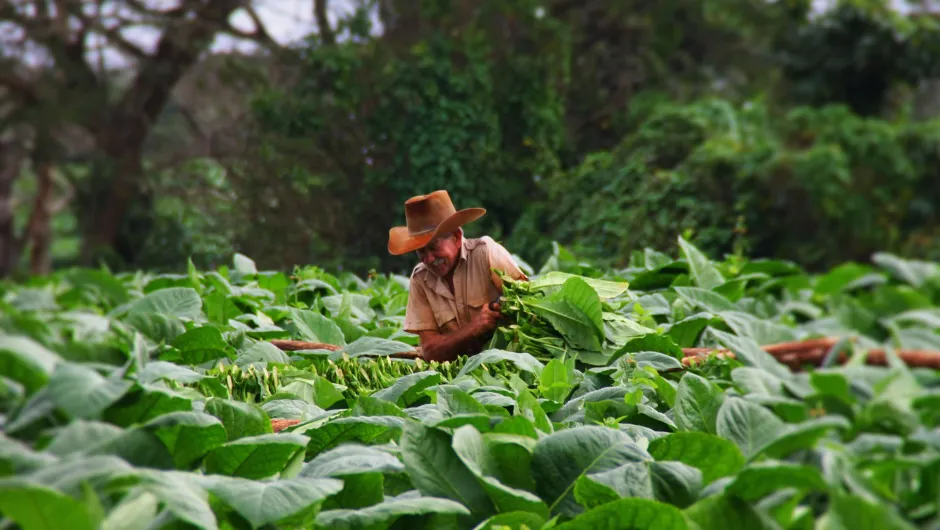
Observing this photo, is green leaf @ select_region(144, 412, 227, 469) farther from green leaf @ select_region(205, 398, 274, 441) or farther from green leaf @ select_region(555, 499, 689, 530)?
green leaf @ select_region(555, 499, 689, 530)

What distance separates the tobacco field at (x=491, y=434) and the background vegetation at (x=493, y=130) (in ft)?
15.3

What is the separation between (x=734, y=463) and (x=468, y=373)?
113cm

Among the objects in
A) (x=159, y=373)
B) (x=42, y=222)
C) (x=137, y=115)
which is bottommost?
(x=42, y=222)

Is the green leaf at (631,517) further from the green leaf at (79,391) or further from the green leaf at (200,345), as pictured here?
the green leaf at (200,345)

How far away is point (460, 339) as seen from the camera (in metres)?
2.99

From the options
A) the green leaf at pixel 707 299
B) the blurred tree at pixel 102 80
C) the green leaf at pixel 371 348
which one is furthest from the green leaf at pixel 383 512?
the blurred tree at pixel 102 80

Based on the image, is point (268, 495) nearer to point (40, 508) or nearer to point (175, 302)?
point (40, 508)

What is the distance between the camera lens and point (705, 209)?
9211 millimetres

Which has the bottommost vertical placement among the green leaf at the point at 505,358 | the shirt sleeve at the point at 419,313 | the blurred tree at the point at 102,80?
the shirt sleeve at the point at 419,313

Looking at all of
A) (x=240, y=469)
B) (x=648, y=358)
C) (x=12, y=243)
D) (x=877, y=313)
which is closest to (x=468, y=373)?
(x=648, y=358)

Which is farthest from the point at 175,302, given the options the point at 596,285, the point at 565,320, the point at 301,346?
the point at 596,285

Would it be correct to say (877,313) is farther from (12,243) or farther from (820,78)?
(12,243)

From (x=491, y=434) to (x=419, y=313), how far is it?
1.88 meters

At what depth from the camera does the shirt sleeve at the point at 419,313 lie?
327cm
